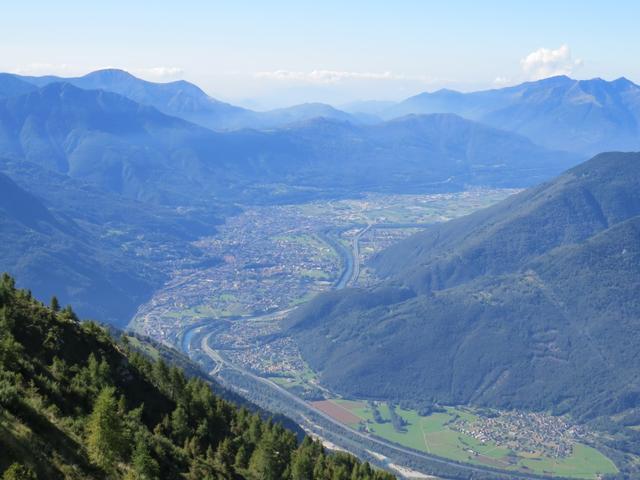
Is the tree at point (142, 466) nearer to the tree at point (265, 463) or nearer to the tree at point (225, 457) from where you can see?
the tree at point (225, 457)

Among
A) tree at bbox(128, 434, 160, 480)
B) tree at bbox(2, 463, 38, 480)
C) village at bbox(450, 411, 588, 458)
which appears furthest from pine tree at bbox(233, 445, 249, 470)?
village at bbox(450, 411, 588, 458)


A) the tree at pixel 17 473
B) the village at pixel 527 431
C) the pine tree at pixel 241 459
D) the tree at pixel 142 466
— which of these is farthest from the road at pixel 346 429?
the tree at pixel 17 473

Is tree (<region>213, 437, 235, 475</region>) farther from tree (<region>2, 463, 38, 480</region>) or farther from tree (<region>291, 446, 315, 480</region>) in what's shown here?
tree (<region>2, 463, 38, 480</region>)

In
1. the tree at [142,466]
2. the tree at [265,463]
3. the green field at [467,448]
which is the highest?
the tree at [142,466]

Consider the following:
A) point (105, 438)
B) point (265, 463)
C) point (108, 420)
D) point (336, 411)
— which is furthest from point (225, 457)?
point (336, 411)

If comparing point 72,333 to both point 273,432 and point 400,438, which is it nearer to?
point 273,432

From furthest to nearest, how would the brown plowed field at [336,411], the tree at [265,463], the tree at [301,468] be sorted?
the brown plowed field at [336,411], the tree at [301,468], the tree at [265,463]
